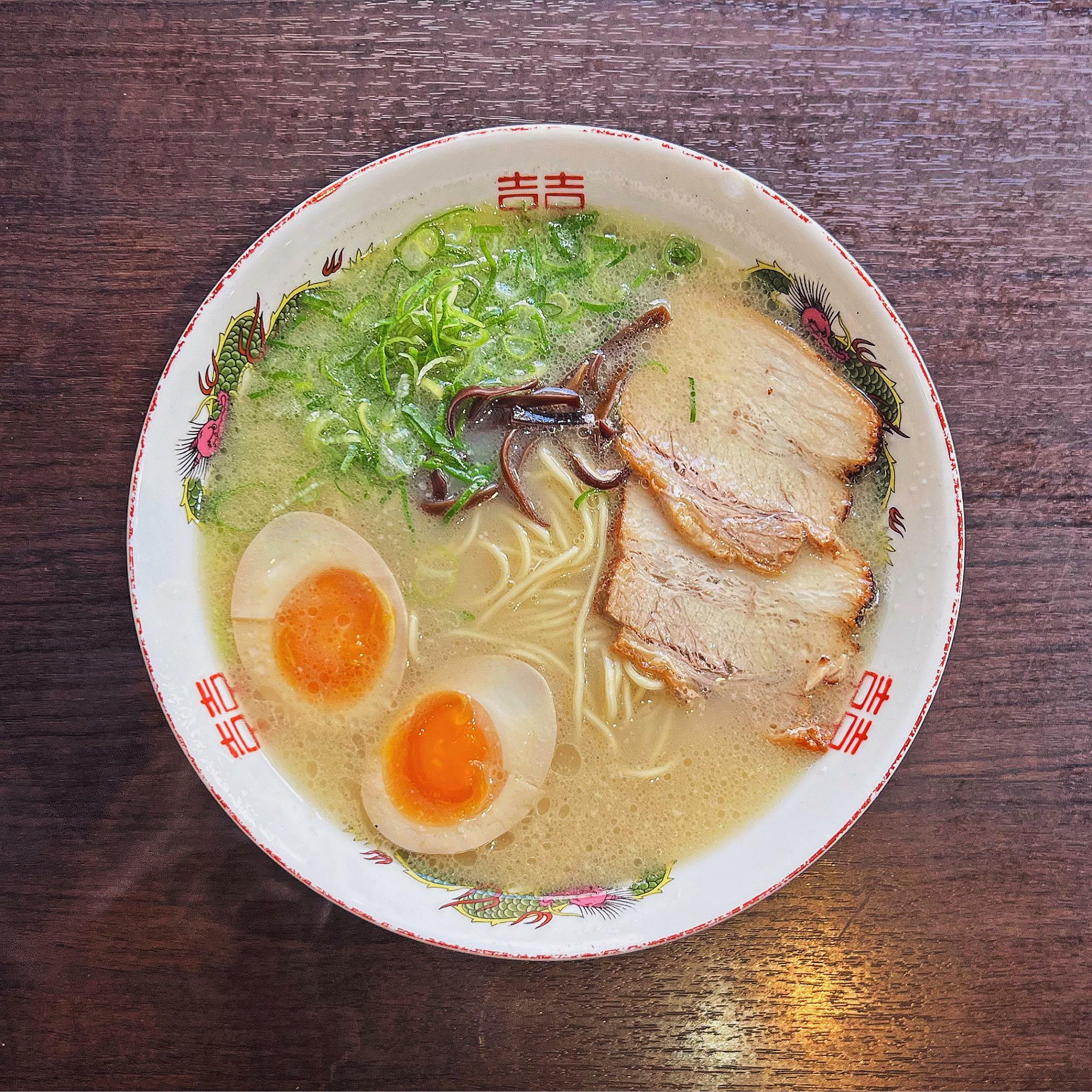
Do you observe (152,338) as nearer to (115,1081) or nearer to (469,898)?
(469,898)

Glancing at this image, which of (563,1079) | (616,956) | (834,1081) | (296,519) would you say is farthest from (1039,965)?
(296,519)

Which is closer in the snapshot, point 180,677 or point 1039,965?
point 180,677

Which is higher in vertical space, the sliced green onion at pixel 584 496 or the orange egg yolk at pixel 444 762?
the sliced green onion at pixel 584 496

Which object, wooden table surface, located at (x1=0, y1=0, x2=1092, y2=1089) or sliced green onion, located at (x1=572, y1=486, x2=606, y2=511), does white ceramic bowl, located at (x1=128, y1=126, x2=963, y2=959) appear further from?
sliced green onion, located at (x1=572, y1=486, x2=606, y2=511)

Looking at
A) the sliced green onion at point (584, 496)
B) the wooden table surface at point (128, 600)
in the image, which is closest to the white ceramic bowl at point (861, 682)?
the wooden table surface at point (128, 600)

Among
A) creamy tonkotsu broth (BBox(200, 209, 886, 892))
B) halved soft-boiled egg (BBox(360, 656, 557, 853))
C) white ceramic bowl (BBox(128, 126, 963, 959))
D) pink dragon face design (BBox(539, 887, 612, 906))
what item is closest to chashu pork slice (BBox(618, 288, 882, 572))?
creamy tonkotsu broth (BBox(200, 209, 886, 892))

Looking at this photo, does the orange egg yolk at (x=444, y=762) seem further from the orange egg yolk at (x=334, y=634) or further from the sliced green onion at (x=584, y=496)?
the sliced green onion at (x=584, y=496)

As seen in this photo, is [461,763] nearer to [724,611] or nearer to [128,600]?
[724,611]
